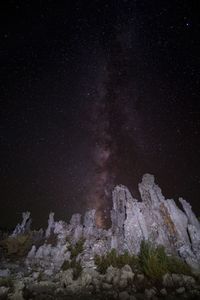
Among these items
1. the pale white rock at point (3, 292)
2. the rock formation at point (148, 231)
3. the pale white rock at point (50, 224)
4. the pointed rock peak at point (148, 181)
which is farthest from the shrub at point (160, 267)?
the pale white rock at point (50, 224)

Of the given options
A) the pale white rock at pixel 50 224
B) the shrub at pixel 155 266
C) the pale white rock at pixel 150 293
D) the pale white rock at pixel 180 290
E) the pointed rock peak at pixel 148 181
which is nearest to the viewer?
the pale white rock at pixel 150 293

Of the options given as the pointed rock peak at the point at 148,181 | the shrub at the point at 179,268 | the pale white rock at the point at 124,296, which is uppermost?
the pointed rock peak at the point at 148,181

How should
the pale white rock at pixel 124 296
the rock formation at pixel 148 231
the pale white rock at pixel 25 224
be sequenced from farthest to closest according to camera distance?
the pale white rock at pixel 25 224, the rock formation at pixel 148 231, the pale white rock at pixel 124 296

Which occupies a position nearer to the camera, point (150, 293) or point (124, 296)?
point (124, 296)

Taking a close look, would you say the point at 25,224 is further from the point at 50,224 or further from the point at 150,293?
the point at 150,293

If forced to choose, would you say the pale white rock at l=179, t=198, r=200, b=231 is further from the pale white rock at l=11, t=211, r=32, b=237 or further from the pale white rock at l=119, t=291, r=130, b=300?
the pale white rock at l=11, t=211, r=32, b=237

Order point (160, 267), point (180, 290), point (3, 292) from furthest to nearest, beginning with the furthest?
1. point (160, 267)
2. point (3, 292)
3. point (180, 290)

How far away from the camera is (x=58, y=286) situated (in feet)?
40.7

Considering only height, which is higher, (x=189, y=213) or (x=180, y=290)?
(x=189, y=213)

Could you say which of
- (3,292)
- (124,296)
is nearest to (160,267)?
(124,296)

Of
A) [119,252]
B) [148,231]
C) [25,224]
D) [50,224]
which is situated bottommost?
[119,252]

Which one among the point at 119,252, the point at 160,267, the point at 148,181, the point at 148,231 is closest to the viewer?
the point at 160,267

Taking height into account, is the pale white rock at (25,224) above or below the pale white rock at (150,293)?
above

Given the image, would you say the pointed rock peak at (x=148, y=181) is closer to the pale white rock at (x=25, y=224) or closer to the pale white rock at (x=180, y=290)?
the pale white rock at (x=180, y=290)
